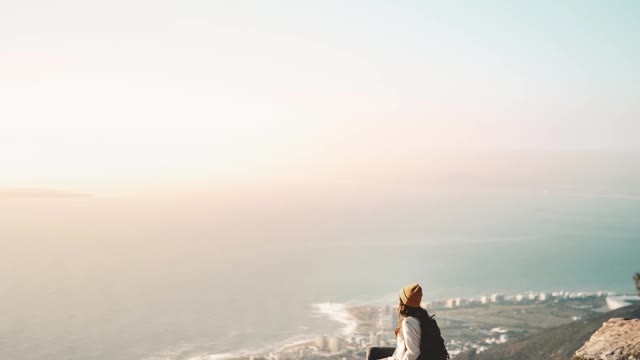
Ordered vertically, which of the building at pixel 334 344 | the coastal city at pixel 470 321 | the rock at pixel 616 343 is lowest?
the coastal city at pixel 470 321

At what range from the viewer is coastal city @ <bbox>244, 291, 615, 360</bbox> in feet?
358

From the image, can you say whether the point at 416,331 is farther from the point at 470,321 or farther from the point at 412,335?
the point at 470,321

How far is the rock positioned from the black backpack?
593cm

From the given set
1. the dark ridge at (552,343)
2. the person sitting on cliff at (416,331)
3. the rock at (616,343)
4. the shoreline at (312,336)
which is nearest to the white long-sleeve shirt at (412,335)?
the person sitting on cliff at (416,331)

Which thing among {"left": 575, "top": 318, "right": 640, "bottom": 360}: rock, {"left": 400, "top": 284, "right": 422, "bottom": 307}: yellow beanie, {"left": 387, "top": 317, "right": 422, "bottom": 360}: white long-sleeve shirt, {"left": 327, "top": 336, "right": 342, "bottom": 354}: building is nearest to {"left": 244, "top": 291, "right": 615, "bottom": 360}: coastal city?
→ {"left": 327, "top": 336, "right": 342, "bottom": 354}: building

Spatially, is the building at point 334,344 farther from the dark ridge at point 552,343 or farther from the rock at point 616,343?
the rock at point 616,343

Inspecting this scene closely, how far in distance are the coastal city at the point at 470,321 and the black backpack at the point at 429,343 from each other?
92.2m

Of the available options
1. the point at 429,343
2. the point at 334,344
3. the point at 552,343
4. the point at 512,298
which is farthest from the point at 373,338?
the point at 429,343

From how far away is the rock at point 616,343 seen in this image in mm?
9828

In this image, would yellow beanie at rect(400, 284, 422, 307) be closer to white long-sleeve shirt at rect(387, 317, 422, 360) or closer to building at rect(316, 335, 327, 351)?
white long-sleeve shirt at rect(387, 317, 422, 360)

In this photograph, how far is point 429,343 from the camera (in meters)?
5.60

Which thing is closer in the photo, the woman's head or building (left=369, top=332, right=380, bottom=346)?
the woman's head

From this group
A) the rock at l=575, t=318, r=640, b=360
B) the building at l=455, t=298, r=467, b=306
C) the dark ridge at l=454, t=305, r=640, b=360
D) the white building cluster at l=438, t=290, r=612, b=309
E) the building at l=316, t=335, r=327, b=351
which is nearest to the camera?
the rock at l=575, t=318, r=640, b=360

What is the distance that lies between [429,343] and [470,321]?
139 metres
